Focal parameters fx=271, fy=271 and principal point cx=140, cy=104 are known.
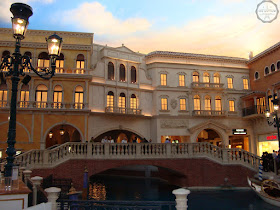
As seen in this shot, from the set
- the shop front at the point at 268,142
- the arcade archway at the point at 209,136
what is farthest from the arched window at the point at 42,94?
the shop front at the point at 268,142

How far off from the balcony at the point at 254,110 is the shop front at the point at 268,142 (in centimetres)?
246

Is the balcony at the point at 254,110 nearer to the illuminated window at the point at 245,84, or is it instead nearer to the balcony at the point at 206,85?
the illuminated window at the point at 245,84

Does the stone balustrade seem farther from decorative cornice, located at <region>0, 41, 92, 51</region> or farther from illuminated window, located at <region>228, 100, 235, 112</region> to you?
illuminated window, located at <region>228, 100, 235, 112</region>

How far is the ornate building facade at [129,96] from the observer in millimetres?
22562

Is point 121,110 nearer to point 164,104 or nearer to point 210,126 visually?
point 164,104

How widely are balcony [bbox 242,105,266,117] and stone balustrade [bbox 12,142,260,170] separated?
10.5m

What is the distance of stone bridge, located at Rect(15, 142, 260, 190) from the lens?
647 inches

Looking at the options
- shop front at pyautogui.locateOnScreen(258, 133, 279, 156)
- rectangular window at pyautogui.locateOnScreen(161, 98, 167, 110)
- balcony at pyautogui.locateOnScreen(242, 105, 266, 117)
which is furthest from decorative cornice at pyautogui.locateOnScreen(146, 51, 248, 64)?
shop front at pyautogui.locateOnScreen(258, 133, 279, 156)

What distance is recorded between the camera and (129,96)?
89.7 ft

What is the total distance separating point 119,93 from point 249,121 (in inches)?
594

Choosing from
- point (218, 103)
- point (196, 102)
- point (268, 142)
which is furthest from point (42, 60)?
point (268, 142)

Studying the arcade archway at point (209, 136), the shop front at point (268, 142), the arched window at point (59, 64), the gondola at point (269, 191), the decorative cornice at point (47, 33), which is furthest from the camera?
the arcade archway at point (209, 136)

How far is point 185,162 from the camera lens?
18078 millimetres

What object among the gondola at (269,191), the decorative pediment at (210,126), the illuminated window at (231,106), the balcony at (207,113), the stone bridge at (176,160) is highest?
the illuminated window at (231,106)
